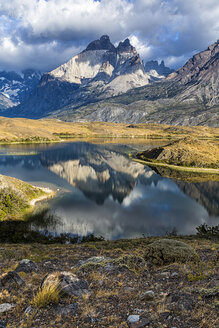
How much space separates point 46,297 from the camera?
971 centimetres

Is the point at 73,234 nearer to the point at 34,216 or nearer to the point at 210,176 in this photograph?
the point at 34,216

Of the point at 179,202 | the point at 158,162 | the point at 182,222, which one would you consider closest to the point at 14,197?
the point at 182,222

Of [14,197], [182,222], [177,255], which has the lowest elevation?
[182,222]

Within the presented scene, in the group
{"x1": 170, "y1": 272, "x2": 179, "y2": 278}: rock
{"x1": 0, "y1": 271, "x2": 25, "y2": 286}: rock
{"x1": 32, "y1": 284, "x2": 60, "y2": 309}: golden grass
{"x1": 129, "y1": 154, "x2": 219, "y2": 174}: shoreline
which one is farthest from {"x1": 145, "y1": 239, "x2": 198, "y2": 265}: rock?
{"x1": 129, "y1": 154, "x2": 219, "y2": 174}: shoreline

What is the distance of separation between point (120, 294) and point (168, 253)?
18.9 feet

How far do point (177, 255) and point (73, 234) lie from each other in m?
23.3

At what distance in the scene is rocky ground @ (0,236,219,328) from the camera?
8523 millimetres

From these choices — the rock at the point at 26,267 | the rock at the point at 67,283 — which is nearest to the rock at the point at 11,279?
the rock at the point at 67,283

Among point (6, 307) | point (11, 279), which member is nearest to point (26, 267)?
point (11, 279)

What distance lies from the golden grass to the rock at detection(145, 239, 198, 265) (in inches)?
308

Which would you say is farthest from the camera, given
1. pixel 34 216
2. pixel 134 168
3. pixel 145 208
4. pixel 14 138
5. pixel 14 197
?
pixel 14 138

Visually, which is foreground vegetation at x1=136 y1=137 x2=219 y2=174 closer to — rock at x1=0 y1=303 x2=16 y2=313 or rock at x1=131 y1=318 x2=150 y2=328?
rock at x1=131 y1=318 x2=150 y2=328

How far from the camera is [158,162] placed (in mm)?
107062

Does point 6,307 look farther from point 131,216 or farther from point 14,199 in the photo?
point 14,199
